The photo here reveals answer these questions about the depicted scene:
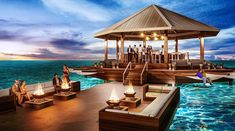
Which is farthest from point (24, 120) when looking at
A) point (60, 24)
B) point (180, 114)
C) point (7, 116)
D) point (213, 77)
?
point (60, 24)

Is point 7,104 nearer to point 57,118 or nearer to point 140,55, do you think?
point 57,118

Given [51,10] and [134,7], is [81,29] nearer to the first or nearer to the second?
[51,10]

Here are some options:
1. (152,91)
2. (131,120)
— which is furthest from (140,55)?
(131,120)

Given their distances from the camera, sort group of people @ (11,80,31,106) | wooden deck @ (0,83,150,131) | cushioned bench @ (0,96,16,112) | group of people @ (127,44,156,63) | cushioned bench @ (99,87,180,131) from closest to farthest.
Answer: cushioned bench @ (99,87,180,131) < wooden deck @ (0,83,150,131) < cushioned bench @ (0,96,16,112) < group of people @ (11,80,31,106) < group of people @ (127,44,156,63)

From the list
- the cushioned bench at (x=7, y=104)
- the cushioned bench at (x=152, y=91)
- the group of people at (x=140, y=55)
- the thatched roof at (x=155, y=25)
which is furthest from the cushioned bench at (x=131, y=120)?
the group of people at (x=140, y=55)

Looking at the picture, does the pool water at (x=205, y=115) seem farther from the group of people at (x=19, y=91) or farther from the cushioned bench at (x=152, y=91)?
the group of people at (x=19, y=91)

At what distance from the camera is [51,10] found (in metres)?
61.5

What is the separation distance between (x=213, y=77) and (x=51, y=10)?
57.6 meters

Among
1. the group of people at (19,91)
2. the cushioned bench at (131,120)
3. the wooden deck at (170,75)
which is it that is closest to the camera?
the cushioned bench at (131,120)

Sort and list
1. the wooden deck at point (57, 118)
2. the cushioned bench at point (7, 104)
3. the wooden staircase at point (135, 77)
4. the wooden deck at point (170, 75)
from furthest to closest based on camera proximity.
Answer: the wooden deck at point (170, 75)
the wooden staircase at point (135, 77)
the cushioned bench at point (7, 104)
the wooden deck at point (57, 118)

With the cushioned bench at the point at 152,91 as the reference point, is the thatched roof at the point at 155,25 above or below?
above

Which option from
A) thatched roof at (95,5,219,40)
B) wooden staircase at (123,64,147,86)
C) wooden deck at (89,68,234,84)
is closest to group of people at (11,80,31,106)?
wooden staircase at (123,64,147,86)

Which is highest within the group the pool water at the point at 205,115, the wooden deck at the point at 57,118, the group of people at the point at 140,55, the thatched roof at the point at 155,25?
the thatched roof at the point at 155,25

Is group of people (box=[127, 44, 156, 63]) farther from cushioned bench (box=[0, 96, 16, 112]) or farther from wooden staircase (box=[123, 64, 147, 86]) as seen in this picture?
cushioned bench (box=[0, 96, 16, 112])
